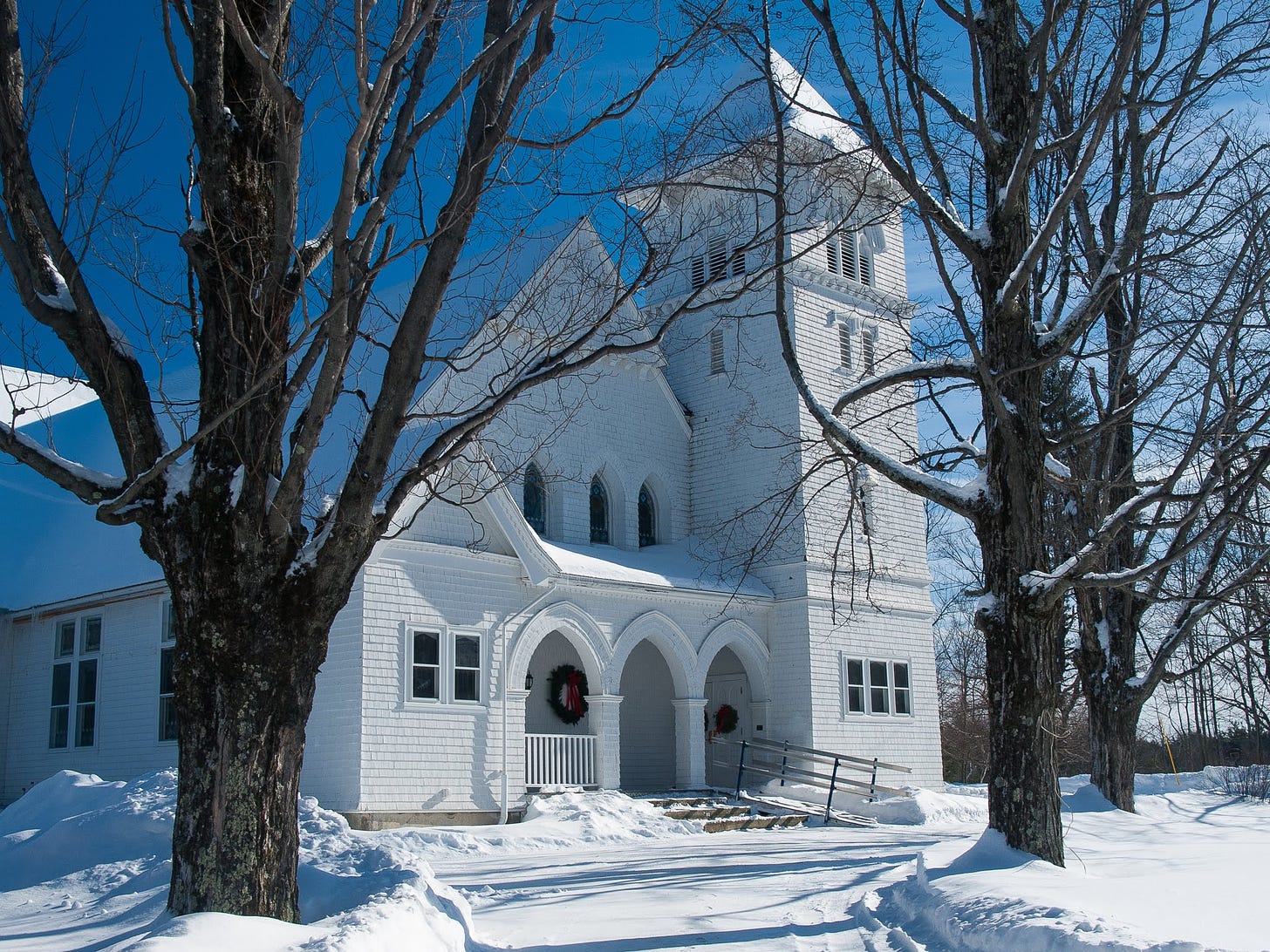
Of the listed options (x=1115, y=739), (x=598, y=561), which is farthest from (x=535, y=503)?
(x=1115, y=739)

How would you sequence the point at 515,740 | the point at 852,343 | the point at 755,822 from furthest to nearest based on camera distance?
1. the point at 852,343
2. the point at 755,822
3. the point at 515,740

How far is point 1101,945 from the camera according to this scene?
6.00 metres

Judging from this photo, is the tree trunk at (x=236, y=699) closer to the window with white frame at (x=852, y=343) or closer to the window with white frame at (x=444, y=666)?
the window with white frame at (x=444, y=666)

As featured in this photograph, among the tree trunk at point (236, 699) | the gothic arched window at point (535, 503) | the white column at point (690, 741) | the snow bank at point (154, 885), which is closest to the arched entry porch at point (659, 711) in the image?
the white column at point (690, 741)

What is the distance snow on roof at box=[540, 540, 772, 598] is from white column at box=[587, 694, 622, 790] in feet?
7.00

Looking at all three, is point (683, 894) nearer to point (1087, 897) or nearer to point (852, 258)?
point (1087, 897)

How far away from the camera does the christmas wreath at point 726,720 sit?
24.3 meters

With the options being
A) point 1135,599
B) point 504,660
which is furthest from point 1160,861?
point 504,660

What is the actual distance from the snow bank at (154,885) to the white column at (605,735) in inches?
252

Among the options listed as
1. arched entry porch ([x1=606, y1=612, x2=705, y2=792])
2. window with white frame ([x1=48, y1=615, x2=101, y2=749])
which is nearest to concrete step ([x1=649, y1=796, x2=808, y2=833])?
arched entry porch ([x1=606, y1=612, x2=705, y2=792])

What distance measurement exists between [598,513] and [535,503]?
72.1 inches

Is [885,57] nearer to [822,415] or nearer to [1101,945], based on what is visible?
[822,415]

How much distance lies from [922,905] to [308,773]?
11.3 metres

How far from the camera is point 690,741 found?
22.3m
